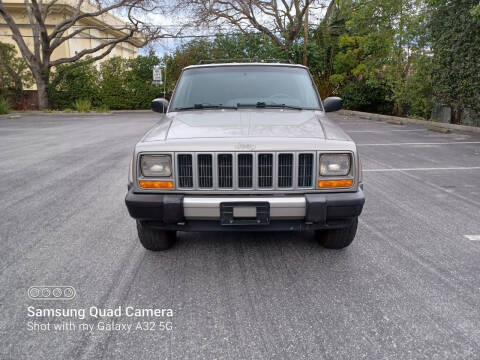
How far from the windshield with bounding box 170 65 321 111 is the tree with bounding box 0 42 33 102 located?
73.8ft

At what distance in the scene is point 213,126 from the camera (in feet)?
10.8

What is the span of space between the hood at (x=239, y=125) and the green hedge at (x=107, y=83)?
21.1 meters

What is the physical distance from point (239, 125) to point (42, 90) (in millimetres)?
23398

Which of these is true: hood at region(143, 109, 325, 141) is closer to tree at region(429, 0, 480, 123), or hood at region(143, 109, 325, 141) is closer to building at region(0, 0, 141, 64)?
tree at region(429, 0, 480, 123)

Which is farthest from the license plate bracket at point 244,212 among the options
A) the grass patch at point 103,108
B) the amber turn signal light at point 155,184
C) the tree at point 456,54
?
the grass patch at point 103,108

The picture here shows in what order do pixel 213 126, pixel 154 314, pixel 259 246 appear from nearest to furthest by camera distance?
pixel 154 314 → pixel 213 126 → pixel 259 246

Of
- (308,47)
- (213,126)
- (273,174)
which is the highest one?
(308,47)

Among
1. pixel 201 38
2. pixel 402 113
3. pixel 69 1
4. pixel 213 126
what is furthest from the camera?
pixel 69 1

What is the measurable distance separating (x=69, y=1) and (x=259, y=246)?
31.2 meters

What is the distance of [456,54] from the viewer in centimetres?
1202

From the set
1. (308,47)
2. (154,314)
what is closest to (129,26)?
(308,47)

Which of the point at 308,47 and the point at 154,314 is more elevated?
the point at 308,47

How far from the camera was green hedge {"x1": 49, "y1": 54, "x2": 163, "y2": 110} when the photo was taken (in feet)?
77.5

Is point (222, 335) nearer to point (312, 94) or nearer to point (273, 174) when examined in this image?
point (273, 174)
